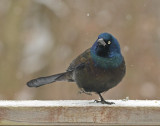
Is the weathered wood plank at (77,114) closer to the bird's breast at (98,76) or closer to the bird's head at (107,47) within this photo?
the bird's breast at (98,76)

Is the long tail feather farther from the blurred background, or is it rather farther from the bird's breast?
the blurred background

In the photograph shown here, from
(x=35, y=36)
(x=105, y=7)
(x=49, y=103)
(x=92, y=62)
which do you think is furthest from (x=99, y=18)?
(x=49, y=103)

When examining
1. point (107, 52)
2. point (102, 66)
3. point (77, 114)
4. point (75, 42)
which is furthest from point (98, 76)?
point (75, 42)

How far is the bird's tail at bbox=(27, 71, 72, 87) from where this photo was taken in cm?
375

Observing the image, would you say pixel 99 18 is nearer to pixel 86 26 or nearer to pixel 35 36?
pixel 86 26

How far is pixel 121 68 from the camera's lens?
3.52 m

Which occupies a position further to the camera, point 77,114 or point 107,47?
point 107,47

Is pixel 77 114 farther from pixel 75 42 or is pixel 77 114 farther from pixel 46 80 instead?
pixel 75 42

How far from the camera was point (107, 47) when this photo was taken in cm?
349

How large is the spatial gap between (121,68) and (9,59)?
451 centimetres

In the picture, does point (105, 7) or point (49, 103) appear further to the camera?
point (105, 7)

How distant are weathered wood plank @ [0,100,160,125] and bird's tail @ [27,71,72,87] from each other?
0.81 m

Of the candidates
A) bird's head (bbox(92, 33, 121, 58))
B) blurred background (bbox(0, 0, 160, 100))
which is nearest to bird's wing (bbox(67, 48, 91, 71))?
bird's head (bbox(92, 33, 121, 58))

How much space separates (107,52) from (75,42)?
427 centimetres
